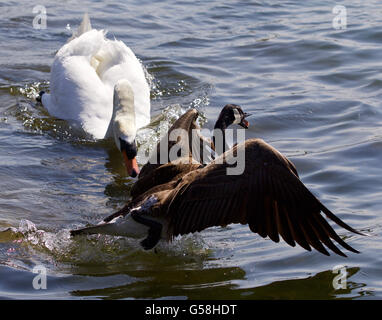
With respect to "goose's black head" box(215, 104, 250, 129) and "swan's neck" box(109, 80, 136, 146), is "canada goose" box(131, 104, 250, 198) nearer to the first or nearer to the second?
"goose's black head" box(215, 104, 250, 129)

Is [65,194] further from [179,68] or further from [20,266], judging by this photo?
[179,68]

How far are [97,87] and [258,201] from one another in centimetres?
394

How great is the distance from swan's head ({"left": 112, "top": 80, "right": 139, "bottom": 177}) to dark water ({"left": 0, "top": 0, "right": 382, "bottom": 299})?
418 millimetres

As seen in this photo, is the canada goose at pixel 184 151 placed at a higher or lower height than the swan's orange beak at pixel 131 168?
higher

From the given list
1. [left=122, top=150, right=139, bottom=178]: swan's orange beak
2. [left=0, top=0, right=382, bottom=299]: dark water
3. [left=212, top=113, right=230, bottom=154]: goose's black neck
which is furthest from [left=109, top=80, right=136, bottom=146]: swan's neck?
[left=212, top=113, right=230, bottom=154]: goose's black neck

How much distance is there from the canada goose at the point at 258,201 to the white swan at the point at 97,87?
2.20 m

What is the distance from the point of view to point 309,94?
9.54 metres

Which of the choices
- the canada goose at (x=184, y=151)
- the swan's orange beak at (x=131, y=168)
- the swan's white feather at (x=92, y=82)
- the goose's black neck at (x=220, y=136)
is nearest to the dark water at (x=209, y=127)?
the swan's white feather at (x=92, y=82)

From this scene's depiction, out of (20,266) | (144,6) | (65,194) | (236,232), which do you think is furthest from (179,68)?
(20,266)

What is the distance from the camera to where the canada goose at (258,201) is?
16.9ft

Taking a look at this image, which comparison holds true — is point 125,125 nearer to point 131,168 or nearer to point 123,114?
point 123,114

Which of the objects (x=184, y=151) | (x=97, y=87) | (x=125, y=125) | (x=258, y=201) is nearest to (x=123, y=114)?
(x=125, y=125)

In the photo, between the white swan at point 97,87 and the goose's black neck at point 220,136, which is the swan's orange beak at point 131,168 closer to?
the white swan at point 97,87

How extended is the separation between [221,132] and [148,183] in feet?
3.18
